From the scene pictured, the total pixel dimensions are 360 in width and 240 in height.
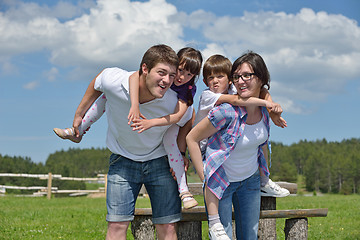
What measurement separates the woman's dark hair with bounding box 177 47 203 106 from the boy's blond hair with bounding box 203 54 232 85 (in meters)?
0.10

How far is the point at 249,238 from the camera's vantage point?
11.5 feet

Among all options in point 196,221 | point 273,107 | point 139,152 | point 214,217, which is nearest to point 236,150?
point 273,107

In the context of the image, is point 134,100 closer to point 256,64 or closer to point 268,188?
point 256,64

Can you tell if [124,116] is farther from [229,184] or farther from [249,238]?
[249,238]

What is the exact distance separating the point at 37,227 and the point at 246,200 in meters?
6.41

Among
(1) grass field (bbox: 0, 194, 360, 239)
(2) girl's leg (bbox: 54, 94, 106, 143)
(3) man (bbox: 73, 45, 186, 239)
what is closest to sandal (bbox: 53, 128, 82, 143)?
(2) girl's leg (bbox: 54, 94, 106, 143)

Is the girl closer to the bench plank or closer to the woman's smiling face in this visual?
the woman's smiling face

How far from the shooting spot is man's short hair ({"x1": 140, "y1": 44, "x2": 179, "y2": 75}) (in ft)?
10.3

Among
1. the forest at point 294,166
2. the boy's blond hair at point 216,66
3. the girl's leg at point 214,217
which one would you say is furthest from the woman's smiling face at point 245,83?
the forest at point 294,166

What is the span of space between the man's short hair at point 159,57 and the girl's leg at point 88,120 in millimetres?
642

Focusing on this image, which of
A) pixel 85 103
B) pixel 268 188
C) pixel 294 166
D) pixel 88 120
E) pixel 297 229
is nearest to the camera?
pixel 85 103

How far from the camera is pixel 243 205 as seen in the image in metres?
3.45

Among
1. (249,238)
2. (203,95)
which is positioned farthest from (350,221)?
(203,95)

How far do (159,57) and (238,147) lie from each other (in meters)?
0.96
